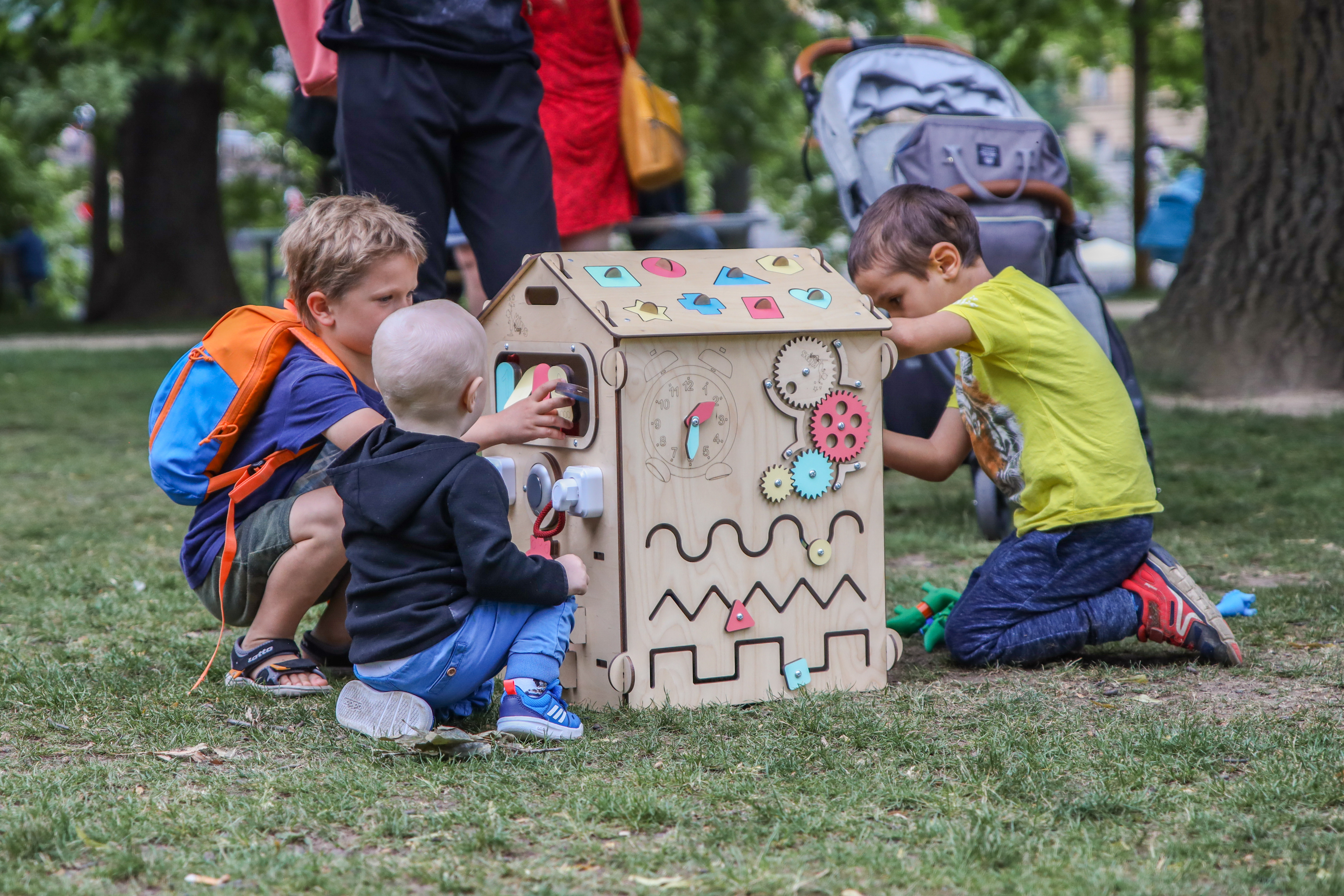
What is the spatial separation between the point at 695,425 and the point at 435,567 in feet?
1.82

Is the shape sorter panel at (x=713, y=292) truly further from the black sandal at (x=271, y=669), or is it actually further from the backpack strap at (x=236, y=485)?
the black sandal at (x=271, y=669)

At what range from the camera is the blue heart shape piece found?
2869 millimetres

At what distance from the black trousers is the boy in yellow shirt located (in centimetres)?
90

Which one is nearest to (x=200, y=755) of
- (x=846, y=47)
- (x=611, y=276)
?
(x=611, y=276)

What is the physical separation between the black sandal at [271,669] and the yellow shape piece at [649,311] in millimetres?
1018

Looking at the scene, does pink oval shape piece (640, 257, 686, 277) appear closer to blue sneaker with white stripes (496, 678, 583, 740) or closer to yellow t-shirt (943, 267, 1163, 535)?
yellow t-shirt (943, 267, 1163, 535)

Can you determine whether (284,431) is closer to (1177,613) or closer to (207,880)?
(207,880)

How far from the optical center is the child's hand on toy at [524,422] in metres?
2.71

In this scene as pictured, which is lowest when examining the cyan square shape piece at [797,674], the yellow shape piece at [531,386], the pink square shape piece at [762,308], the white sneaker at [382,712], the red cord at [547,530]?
the cyan square shape piece at [797,674]

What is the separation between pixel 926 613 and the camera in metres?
3.43

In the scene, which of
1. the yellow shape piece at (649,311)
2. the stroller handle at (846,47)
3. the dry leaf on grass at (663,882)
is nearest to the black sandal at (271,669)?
the yellow shape piece at (649,311)

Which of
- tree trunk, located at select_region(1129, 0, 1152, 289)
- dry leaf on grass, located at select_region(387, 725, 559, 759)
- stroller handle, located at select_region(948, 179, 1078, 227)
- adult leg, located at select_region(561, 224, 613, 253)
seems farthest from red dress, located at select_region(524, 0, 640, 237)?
tree trunk, located at select_region(1129, 0, 1152, 289)

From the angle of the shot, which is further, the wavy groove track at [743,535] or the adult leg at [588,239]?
the adult leg at [588,239]

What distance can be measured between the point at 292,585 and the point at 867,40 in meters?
3.37
